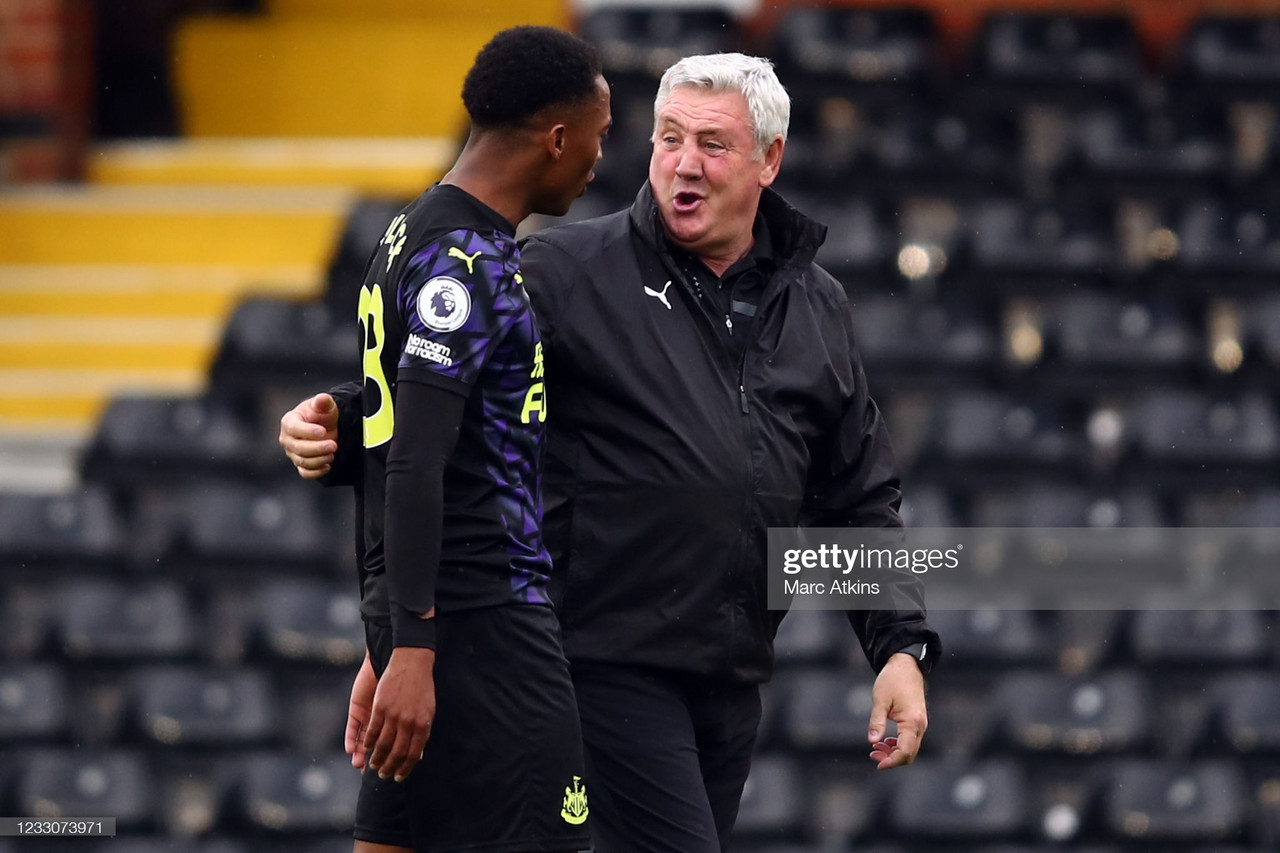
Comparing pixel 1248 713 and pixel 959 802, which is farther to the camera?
pixel 1248 713

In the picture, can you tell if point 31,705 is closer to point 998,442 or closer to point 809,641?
point 809,641

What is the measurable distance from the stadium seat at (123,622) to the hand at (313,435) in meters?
3.62

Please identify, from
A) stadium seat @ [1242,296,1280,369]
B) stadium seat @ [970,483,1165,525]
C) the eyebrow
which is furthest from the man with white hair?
stadium seat @ [1242,296,1280,369]

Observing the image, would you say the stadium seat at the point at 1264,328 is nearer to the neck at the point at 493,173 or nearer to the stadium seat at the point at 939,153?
the stadium seat at the point at 939,153

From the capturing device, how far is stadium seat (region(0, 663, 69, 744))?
612 centimetres

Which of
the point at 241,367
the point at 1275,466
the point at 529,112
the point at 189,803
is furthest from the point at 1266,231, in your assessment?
the point at 529,112

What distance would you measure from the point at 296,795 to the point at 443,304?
11.4 feet

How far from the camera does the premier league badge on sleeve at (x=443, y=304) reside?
8.74 feet

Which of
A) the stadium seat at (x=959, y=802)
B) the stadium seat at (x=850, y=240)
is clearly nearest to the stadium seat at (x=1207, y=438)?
the stadium seat at (x=850, y=240)

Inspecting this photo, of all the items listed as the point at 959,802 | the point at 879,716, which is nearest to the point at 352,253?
the point at 959,802

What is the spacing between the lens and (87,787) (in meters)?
5.90

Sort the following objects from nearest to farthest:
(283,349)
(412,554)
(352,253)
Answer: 1. (412,554)
2. (283,349)
3. (352,253)

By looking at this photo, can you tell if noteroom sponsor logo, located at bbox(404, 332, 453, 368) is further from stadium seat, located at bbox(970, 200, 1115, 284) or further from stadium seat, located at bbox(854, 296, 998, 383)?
stadium seat, located at bbox(970, 200, 1115, 284)

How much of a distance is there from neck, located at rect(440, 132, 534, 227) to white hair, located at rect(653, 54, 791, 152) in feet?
1.81
